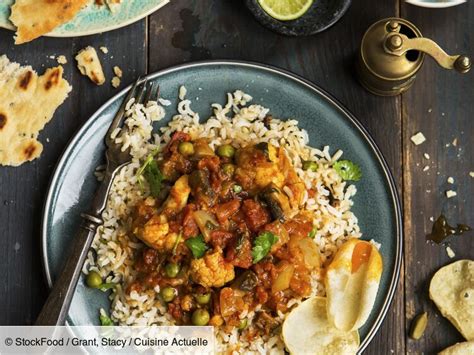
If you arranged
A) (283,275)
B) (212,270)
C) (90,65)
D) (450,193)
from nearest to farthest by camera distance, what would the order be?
(212,270)
(283,275)
(90,65)
(450,193)

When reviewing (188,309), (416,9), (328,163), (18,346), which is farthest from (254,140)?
(18,346)

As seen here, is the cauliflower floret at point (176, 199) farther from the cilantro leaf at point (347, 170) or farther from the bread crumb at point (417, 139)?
the bread crumb at point (417, 139)

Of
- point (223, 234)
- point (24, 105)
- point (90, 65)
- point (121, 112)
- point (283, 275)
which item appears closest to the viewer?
point (223, 234)

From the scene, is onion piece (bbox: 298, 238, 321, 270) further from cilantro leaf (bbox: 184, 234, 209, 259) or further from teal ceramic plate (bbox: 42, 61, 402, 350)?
cilantro leaf (bbox: 184, 234, 209, 259)

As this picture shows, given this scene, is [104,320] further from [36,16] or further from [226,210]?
[36,16]

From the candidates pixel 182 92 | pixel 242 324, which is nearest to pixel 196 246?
pixel 242 324

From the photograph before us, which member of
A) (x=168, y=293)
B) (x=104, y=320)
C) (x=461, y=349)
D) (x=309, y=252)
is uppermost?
(x=309, y=252)

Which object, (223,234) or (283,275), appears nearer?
(223,234)

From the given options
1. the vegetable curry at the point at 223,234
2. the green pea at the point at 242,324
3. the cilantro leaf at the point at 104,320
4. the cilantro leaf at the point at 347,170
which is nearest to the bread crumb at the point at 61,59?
the vegetable curry at the point at 223,234
